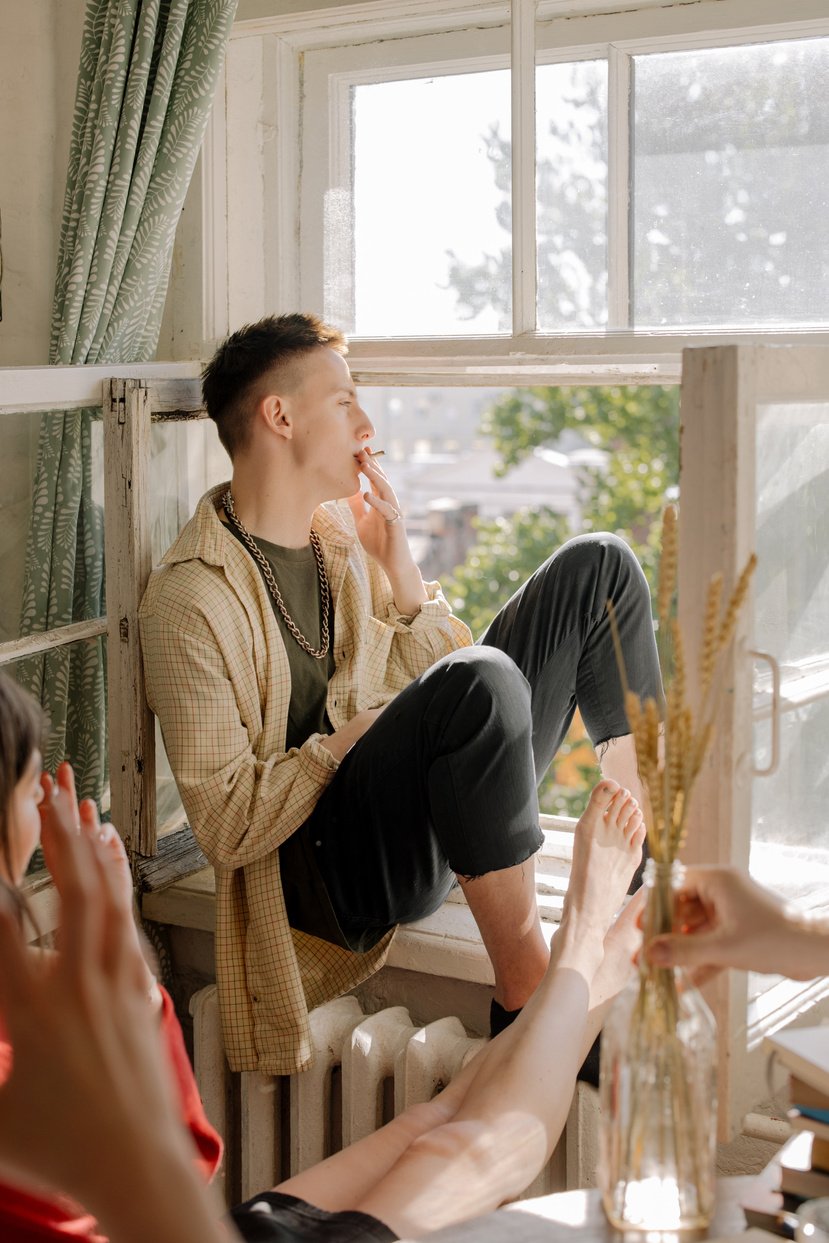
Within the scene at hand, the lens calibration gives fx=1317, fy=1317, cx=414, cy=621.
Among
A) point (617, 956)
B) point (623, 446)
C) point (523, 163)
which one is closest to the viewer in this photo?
point (617, 956)

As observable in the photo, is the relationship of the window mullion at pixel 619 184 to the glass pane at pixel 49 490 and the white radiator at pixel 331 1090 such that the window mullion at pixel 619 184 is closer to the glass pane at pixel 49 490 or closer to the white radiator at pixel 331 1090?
the glass pane at pixel 49 490

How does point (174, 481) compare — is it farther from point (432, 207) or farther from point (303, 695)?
point (432, 207)

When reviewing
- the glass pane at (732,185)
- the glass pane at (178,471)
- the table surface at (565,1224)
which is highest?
the glass pane at (732,185)

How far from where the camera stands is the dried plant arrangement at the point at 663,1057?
969 millimetres

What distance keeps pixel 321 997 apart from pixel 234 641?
511 mm

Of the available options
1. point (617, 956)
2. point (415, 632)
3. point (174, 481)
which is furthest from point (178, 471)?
point (617, 956)

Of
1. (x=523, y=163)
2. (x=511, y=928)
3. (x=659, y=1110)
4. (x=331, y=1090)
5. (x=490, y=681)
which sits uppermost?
(x=523, y=163)

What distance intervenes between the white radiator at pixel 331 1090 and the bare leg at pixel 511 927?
100mm

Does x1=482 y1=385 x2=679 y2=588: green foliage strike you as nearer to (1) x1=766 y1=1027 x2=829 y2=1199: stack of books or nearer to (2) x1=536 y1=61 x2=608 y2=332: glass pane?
(2) x1=536 y1=61 x2=608 y2=332: glass pane

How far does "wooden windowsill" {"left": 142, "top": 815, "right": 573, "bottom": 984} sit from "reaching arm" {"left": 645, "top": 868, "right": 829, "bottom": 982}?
766 millimetres

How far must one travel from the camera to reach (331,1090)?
189 centimetres

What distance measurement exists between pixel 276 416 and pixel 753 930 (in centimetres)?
112

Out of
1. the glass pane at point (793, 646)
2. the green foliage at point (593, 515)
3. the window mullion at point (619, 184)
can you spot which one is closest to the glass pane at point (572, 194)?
the window mullion at point (619, 184)

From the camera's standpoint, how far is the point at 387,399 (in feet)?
37.0
